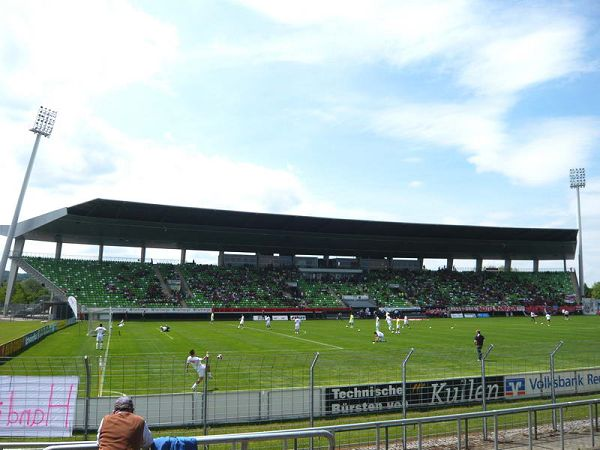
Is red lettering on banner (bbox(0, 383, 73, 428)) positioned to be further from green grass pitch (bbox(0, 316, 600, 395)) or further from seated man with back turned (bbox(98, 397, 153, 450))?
seated man with back turned (bbox(98, 397, 153, 450))

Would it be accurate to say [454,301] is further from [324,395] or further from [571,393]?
[324,395]

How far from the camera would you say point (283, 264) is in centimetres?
8244

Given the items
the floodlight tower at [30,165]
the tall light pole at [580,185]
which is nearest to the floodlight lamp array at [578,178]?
the tall light pole at [580,185]

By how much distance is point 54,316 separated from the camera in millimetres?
57062

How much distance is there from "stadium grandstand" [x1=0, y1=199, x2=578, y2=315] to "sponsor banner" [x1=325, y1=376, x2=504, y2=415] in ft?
159

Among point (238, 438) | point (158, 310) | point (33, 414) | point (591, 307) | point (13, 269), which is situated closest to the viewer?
point (238, 438)

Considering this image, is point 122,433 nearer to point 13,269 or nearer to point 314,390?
point 314,390

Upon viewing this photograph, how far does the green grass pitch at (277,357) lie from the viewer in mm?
18812

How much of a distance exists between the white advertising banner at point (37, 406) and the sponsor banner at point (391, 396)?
6491 mm

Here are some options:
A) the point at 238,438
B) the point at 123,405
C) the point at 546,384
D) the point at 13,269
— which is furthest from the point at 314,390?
the point at 13,269

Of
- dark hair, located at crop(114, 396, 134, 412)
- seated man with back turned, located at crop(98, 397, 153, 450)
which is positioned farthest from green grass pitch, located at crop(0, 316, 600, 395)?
seated man with back turned, located at crop(98, 397, 153, 450)

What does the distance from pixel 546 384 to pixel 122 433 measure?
1574 cm

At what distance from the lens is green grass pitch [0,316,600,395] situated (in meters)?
18.8

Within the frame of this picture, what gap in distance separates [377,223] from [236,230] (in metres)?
20.3
